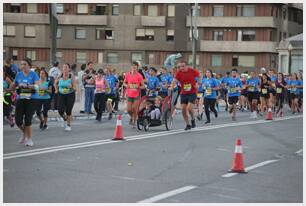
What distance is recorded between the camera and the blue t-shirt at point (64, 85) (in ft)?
60.5

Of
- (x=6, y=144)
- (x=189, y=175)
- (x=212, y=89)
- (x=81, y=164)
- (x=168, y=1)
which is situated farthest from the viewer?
(x=168, y=1)

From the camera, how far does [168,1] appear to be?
71.8 m

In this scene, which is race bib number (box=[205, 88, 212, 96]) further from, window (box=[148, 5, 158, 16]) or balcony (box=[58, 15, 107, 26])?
balcony (box=[58, 15, 107, 26])

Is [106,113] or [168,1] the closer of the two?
A: [106,113]

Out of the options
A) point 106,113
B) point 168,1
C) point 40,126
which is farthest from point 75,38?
point 40,126

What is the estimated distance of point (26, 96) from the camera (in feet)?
48.2

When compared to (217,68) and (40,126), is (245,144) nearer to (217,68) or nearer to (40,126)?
(40,126)

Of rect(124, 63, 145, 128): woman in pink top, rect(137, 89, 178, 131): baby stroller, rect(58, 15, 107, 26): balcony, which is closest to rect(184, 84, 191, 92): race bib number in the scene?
rect(137, 89, 178, 131): baby stroller

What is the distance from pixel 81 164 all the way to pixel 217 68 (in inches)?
2417

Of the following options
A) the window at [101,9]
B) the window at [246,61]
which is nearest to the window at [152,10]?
the window at [101,9]

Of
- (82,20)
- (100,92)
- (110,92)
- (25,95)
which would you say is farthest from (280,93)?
(82,20)

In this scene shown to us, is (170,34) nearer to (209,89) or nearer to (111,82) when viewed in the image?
(111,82)

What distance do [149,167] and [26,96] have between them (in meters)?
3.69

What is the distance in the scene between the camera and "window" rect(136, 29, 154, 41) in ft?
235
